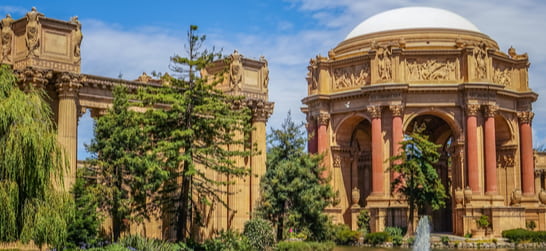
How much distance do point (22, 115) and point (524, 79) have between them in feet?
176

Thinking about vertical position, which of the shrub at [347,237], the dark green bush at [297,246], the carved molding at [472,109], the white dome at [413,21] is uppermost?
the white dome at [413,21]

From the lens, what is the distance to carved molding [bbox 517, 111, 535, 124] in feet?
224

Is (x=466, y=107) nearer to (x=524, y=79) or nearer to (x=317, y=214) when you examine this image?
(x=524, y=79)

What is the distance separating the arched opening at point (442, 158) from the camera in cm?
7051

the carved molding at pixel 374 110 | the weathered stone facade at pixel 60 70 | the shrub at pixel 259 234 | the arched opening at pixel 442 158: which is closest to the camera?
the weathered stone facade at pixel 60 70

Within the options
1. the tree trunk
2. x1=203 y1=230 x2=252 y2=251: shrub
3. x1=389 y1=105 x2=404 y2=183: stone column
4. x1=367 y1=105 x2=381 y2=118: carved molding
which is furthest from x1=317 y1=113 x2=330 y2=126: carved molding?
the tree trunk

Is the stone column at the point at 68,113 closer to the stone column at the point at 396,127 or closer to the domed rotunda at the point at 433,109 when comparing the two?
the domed rotunda at the point at 433,109

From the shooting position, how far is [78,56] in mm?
28672

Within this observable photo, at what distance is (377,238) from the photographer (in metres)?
55.6

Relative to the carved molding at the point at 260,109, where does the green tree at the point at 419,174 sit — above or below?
below

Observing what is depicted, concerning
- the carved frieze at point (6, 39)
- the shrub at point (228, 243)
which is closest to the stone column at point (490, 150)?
the shrub at point (228, 243)

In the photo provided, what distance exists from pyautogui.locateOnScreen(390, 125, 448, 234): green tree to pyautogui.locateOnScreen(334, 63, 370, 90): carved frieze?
11278 millimetres

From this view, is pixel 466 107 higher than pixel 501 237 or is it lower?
higher

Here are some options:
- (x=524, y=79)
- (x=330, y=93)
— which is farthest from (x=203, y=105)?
(x=524, y=79)
